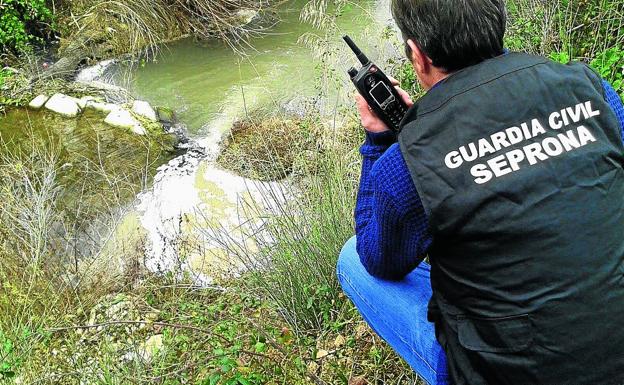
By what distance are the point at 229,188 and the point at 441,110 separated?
12.6ft

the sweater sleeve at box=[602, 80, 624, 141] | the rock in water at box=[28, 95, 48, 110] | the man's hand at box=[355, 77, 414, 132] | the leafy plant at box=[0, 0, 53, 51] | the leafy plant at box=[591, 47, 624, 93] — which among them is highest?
the leafy plant at box=[0, 0, 53, 51]

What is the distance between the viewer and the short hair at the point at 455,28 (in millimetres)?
1310

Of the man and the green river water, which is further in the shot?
the green river water

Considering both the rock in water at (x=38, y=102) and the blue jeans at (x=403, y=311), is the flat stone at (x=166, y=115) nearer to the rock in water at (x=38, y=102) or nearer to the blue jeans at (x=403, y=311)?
the rock in water at (x=38, y=102)

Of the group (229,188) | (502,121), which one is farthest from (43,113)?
(502,121)

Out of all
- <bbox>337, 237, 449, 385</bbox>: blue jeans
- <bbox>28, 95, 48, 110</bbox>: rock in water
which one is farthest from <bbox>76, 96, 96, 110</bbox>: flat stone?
<bbox>337, 237, 449, 385</bbox>: blue jeans

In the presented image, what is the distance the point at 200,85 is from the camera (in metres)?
6.74

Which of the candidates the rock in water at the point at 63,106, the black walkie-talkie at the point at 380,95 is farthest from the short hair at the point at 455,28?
the rock in water at the point at 63,106

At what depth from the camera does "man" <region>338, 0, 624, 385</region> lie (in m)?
1.17

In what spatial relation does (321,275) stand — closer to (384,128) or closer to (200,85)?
(384,128)

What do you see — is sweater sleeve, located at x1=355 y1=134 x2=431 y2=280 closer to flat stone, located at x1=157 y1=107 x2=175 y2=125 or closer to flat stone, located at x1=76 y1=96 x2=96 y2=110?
flat stone, located at x1=157 y1=107 x2=175 y2=125

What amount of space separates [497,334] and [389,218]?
0.35 metres

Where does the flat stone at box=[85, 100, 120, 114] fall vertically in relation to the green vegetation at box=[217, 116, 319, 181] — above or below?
above

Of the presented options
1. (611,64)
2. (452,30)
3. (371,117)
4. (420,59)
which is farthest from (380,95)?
(611,64)
